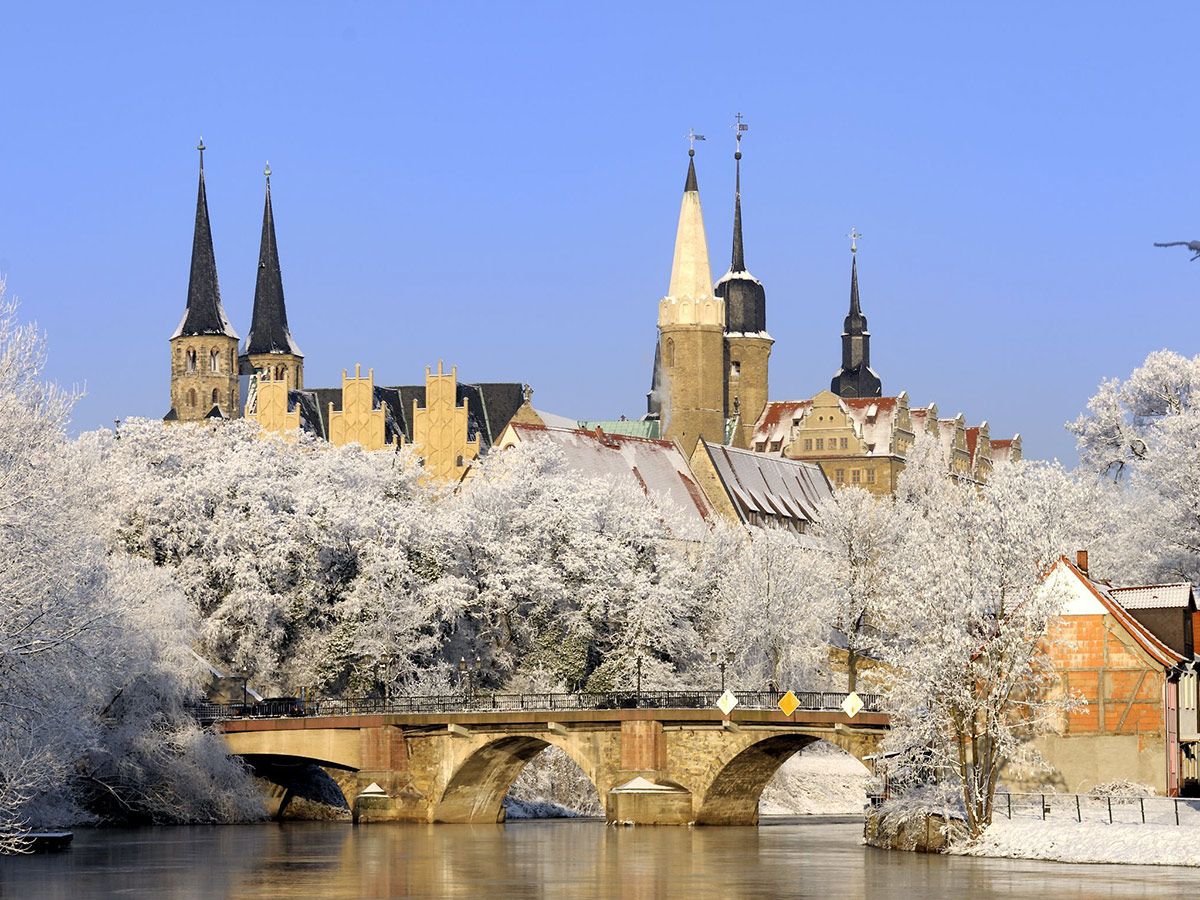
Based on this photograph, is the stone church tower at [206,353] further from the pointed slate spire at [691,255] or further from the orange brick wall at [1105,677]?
the orange brick wall at [1105,677]

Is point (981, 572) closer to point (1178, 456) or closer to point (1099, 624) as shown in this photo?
point (1099, 624)

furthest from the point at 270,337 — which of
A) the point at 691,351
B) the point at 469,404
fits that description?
the point at 691,351

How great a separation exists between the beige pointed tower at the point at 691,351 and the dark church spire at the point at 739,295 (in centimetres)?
2519

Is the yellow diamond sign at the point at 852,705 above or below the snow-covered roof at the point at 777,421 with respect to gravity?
below

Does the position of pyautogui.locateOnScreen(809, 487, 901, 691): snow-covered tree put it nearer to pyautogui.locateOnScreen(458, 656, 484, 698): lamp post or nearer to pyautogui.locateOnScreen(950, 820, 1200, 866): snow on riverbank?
pyautogui.locateOnScreen(458, 656, 484, 698): lamp post

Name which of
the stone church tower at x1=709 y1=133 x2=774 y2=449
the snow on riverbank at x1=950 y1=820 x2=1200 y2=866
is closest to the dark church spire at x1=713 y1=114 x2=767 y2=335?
the stone church tower at x1=709 y1=133 x2=774 y2=449

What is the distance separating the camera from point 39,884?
43.5 m

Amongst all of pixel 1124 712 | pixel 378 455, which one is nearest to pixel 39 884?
Answer: pixel 1124 712

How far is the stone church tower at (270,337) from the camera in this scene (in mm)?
→ 158750

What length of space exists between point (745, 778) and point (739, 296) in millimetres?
92332

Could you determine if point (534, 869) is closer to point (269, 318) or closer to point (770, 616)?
point (770, 616)

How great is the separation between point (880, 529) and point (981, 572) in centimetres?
5979

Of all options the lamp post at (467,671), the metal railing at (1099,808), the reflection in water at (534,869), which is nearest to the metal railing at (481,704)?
the lamp post at (467,671)

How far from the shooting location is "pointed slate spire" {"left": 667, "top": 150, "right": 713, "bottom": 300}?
12669 centimetres
